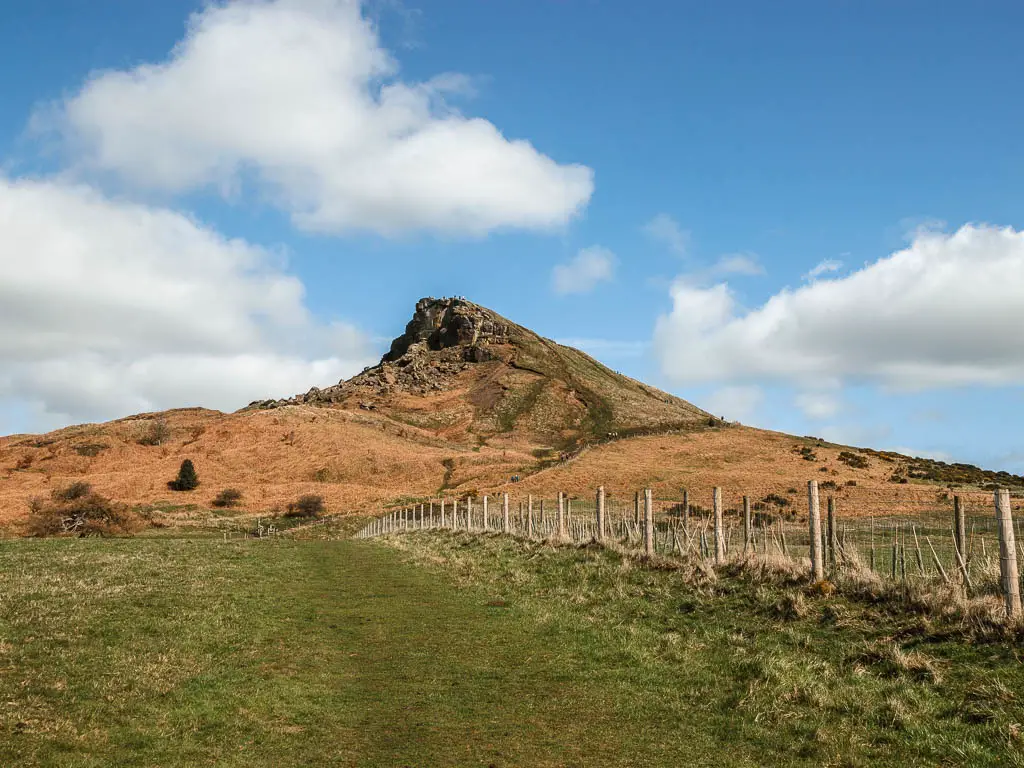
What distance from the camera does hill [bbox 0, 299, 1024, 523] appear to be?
76812 millimetres

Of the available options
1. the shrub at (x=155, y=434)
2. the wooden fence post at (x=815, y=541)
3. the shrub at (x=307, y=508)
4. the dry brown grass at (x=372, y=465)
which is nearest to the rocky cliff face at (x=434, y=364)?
the dry brown grass at (x=372, y=465)

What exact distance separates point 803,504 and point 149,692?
5627 centimetres

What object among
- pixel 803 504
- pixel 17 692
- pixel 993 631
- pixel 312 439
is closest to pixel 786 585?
pixel 993 631

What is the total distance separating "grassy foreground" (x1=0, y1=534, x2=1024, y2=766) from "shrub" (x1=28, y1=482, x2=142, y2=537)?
122 feet

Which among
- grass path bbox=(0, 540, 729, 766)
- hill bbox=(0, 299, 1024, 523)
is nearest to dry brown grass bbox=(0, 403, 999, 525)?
hill bbox=(0, 299, 1024, 523)

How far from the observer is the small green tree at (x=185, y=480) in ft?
290

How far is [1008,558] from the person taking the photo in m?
10.4

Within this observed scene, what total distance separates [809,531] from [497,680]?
39.3ft

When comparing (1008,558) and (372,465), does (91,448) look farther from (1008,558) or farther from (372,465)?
(1008,558)

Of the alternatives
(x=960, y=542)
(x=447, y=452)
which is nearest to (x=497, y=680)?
(x=960, y=542)

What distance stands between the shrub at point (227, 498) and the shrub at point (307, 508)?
8010mm

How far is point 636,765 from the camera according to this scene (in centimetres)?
734

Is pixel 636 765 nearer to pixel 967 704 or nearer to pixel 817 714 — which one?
pixel 817 714

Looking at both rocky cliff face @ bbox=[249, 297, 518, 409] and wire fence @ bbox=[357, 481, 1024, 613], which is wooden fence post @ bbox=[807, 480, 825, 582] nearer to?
wire fence @ bbox=[357, 481, 1024, 613]
